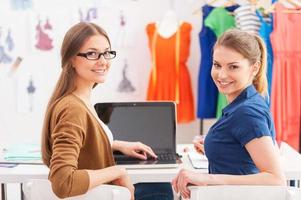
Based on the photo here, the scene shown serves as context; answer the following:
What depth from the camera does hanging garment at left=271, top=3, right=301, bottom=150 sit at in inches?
131

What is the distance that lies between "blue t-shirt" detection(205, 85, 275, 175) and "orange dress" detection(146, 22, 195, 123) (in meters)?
1.98

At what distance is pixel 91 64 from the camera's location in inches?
64.0

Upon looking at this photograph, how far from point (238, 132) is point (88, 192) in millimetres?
519

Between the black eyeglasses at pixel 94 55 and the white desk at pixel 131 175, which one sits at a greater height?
the black eyeglasses at pixel 94 55

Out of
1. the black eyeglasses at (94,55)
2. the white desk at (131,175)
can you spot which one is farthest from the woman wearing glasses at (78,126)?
the white desk at (131,175)

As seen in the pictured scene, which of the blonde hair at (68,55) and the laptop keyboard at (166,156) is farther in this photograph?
the laptop keyboard at (166,156)

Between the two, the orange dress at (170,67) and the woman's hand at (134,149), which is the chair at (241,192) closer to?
the woman's hand at (134,149)

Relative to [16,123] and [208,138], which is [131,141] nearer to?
[208,138]

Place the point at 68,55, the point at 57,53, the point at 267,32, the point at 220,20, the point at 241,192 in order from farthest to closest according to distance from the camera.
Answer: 1. the point at 57,53
2. the point at 220,20
3. the point at 267,32
4. the point at 68,55
5. the point at 241,192

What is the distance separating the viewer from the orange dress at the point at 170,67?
362 centimetres

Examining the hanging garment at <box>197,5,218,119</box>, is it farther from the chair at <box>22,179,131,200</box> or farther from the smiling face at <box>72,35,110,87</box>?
the chair at <box>22,179,131,200</box>

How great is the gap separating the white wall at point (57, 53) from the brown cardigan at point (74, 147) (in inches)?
89.2

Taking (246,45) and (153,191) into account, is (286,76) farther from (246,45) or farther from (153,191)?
(246,45)

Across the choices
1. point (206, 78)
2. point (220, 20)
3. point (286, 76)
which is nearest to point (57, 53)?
point (206, 78)
